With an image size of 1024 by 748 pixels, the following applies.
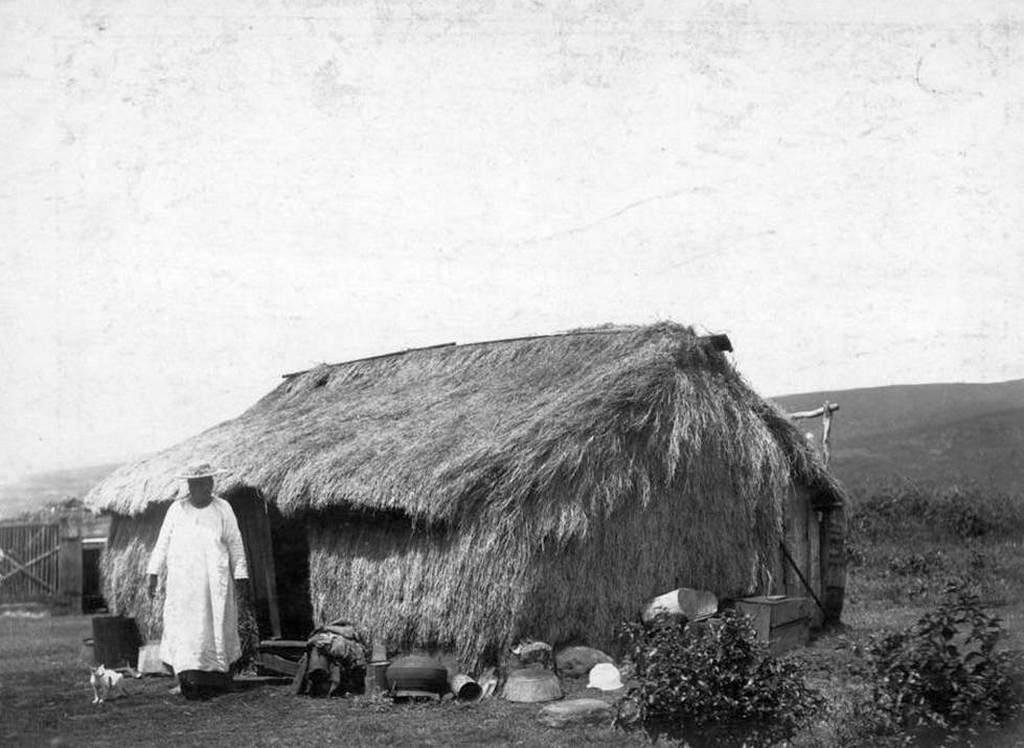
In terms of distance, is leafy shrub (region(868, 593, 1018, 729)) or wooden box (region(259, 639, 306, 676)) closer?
leafy shrub (region(868, 593, 1018, 729))

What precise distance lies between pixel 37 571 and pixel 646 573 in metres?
14.0

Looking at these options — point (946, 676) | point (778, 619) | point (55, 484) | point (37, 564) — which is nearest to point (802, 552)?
point (778, 619)

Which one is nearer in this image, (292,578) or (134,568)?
(292,578)

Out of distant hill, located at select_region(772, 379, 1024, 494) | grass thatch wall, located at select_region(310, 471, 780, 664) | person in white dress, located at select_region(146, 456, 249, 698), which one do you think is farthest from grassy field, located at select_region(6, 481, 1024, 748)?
distant hill, located at select_region(772, 379, 1024, 494)

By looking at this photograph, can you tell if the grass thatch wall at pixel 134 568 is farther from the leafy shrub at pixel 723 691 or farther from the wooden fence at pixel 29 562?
the leafy shrub at pixel 723 691

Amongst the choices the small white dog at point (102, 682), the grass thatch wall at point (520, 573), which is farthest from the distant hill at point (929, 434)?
the small white dog at point (102, 682)

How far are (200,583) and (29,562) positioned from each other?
1174 cm

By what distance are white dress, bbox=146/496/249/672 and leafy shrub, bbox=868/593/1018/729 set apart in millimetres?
5974

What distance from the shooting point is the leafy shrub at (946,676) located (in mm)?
5766

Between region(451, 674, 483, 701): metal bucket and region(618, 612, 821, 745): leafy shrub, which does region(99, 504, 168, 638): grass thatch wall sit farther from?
region(618, 612, 821, 745): leafy shrub

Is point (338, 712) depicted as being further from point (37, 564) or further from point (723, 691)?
point (37, 564)

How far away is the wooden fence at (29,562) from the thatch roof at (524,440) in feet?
21.4

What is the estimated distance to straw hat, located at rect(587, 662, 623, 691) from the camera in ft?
29.7

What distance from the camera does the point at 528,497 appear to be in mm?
9422
